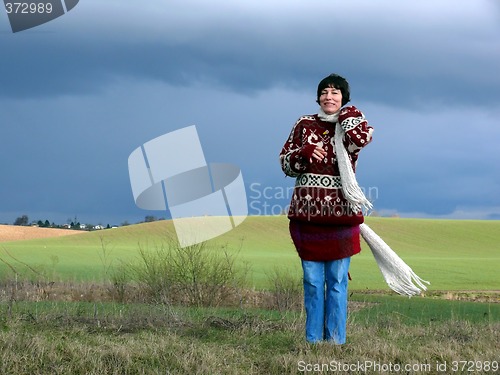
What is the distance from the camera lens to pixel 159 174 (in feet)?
30.3

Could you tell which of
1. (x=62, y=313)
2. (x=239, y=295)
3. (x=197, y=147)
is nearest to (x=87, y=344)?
(x=62, y=313)

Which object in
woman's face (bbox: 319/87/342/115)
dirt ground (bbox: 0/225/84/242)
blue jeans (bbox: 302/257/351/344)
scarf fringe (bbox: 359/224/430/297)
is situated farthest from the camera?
dirt ground (bbox: 0/225/84/242)

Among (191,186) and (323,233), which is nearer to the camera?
(323,233)

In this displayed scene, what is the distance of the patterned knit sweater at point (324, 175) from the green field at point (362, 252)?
49.6 feet

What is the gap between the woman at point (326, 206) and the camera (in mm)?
6465

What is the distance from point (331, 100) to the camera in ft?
21.9

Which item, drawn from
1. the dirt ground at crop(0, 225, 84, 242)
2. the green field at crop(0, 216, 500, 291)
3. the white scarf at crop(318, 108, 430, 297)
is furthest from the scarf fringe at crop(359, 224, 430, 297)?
the dirt ground at crop(0, 225, 84, 242)

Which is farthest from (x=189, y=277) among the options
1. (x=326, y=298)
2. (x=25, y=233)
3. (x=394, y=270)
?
(x=25, y=233)

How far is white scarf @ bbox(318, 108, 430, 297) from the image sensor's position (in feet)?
21.1

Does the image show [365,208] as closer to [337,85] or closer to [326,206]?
[326,206]

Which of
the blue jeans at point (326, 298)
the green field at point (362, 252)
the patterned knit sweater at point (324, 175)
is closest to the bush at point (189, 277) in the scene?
the blue jeans at point (326, 298)

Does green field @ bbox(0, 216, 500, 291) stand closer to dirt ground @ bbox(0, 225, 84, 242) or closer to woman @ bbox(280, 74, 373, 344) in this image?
dirt ground @ bbox(0, 225, 84, 242)

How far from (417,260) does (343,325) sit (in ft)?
85.1

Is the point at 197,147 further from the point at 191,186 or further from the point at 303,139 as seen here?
the point at 303,139
